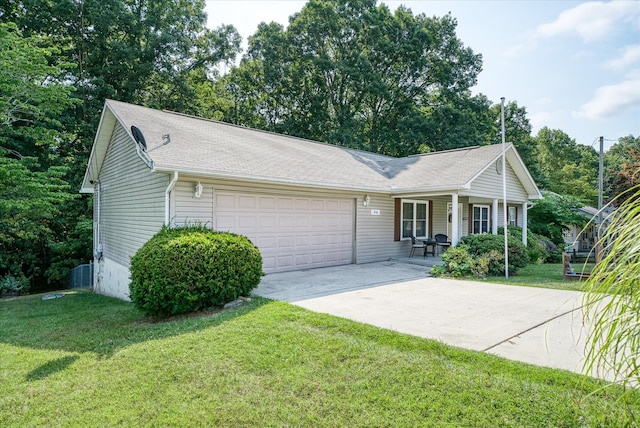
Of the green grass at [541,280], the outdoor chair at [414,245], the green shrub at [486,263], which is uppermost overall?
the outdoor chair at [414,245]

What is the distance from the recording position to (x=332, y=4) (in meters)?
25.5

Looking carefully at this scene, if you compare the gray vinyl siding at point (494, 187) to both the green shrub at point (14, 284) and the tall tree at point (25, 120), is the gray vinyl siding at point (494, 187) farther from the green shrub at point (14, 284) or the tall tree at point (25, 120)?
the green shrub at point (14, 284)

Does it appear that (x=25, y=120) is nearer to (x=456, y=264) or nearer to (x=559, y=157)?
(x=456, y=264)

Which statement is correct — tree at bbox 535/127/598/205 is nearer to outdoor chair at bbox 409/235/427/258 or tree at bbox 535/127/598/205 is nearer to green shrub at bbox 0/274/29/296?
outdoor chair at bbox 409/235/427/258

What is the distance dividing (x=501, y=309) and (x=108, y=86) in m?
20.0

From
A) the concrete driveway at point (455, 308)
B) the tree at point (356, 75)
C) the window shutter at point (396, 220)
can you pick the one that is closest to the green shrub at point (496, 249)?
the concrete driveway at point (455, 308)

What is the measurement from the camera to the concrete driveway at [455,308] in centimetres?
436

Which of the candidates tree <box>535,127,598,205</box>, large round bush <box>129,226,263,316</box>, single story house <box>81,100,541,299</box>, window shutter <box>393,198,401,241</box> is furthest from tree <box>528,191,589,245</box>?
large round bush <box>129,226,263,316</box>

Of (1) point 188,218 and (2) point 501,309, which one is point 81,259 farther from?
(2) point 501,309

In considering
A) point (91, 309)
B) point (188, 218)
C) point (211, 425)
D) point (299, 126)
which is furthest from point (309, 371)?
point (299, 126)

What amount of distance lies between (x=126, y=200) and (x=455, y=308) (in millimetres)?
8881

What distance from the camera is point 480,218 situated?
16047 mm

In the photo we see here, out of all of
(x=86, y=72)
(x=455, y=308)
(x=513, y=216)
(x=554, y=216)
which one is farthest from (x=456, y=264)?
(x=86, y=72)

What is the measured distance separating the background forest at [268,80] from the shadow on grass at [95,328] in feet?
31.6
